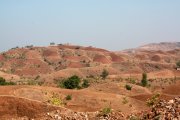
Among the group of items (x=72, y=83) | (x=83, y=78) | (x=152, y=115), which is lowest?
(x=83, y=78)

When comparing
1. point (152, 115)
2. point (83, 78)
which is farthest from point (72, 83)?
point (152, 115)

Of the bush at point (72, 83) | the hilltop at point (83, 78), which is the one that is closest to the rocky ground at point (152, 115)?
the hilltop at point (83, 78)

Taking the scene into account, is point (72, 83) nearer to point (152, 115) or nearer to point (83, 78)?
point (83, 78)

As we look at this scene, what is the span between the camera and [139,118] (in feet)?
49.8

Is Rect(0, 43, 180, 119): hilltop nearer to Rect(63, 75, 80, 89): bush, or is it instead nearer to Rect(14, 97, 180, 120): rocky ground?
Rect(14, 97, 180, 120): rocky ground

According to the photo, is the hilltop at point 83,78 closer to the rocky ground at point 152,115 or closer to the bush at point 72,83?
the rocky ground at point 152,115

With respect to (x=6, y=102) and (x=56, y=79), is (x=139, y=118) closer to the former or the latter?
(x=6, y=102)

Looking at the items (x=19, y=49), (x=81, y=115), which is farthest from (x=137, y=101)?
(x=19, y=49)

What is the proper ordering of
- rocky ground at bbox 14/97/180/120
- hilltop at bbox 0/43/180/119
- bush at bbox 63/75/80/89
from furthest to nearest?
bush at bbox 63/75/80/89 → hilltop at bbox 0/43/180/119 → rocky ground at bbox 14/97/180/120

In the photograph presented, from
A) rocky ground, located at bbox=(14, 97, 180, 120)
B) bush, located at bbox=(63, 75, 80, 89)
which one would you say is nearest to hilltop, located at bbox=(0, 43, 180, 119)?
rocky ground, located at bbox=(14, 97, 180, 120)

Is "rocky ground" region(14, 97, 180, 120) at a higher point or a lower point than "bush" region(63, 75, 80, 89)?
higher

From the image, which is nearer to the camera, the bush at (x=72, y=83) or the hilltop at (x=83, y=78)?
the hilltop at (x=83, y=78)

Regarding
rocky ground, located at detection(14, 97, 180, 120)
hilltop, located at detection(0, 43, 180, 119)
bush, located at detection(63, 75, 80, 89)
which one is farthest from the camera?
bush, located at detection(63, 75, 80, 89)

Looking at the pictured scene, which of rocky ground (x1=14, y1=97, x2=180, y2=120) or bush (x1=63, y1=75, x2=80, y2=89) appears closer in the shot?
rocky ground (x1=14, y1=97, x2=180, y2=120)
